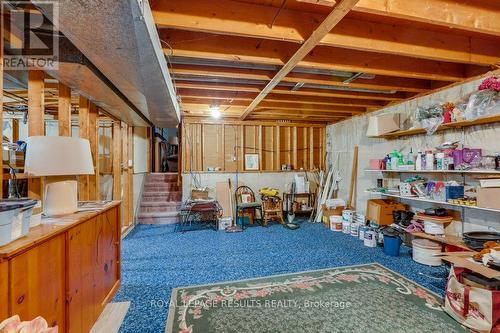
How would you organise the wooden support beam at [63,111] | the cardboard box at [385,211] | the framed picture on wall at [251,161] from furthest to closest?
the framed picture on wall at [251,161] < the cardboard box at [385,211] < the wooden support beam at [63,111]

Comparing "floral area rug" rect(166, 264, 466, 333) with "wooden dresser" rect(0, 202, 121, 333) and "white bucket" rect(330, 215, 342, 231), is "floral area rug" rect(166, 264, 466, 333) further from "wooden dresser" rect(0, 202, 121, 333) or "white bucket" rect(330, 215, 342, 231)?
"white bucket" rect(330, 215, 342, 231)

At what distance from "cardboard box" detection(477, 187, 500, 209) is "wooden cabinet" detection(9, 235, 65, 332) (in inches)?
148

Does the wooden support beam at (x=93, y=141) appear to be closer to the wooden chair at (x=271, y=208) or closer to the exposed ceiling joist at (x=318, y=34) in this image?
the exposed ceiling joist at (x=318, y=34)

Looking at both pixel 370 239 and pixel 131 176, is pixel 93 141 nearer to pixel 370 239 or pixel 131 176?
pixel 131 176

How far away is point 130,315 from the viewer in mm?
2049

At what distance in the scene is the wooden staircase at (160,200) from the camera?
17.7ft

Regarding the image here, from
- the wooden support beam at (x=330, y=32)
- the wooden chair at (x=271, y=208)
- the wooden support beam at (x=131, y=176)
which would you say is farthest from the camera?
the wooden chair at (x=271, y=208)

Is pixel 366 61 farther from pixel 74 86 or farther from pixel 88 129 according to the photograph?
pixel 88 129

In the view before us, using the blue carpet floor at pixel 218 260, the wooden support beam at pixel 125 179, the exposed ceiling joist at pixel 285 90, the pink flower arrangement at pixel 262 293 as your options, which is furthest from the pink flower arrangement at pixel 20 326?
the wooden support beam at pixel 125 179

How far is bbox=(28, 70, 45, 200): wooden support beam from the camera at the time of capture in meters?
1.89

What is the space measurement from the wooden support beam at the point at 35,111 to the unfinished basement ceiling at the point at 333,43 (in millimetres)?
1051

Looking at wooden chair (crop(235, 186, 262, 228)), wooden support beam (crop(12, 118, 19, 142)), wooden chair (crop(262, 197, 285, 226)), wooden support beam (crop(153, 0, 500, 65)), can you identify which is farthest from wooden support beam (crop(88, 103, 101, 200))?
wooden chair (crop(262, 197, 285, 226))

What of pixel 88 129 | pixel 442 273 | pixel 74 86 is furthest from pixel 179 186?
pixel 442 273

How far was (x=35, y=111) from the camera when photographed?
189 centimetres
